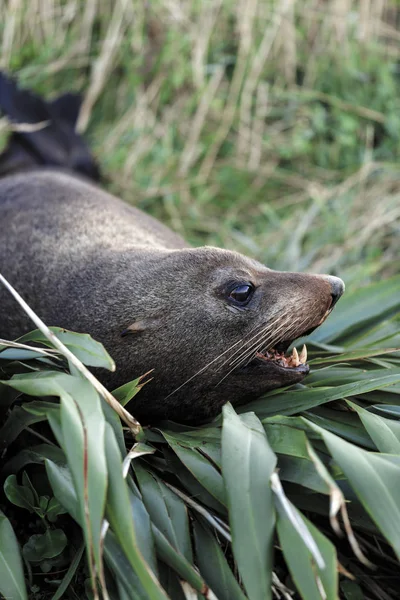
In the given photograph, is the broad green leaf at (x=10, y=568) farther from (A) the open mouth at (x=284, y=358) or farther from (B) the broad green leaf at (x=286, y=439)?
(A) the open mouth at (x=284, y=358)

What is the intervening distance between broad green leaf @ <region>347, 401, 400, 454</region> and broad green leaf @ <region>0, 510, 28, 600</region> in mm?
1124

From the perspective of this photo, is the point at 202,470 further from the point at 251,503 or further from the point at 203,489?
the point at 251,503

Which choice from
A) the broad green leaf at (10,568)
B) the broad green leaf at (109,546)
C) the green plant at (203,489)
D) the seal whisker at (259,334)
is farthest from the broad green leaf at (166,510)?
the seal whisker at (259,334)

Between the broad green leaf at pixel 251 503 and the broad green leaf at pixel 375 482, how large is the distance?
8.0 inches

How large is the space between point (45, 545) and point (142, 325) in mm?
844

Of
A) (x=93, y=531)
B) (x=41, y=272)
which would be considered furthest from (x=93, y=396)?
(x=41, y=272)

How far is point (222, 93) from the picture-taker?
245 inches

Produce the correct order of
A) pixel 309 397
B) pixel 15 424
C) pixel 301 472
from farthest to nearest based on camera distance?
pixel 309 397, pixel 15 424, pixel 301 472

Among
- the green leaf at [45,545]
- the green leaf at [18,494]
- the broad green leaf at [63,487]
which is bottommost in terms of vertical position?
the green leaf at [45,545]

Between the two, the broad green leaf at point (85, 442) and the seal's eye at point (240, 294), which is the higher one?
the seal's eye at point (240, 294)

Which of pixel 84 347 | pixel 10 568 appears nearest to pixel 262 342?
pixel 84 347

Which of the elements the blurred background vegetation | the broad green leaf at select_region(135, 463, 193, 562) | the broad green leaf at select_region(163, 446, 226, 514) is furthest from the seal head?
the blurred background vegetation

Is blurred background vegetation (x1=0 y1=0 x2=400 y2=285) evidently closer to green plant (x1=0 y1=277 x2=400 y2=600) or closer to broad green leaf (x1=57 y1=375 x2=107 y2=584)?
green plant (x1=0 y1=277 x2=400 y2=600)

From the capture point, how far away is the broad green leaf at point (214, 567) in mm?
2215
